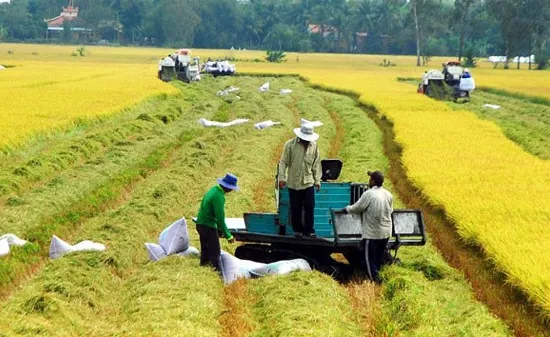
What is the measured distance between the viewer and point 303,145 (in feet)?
38.3

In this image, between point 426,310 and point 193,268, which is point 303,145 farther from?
point 426,310

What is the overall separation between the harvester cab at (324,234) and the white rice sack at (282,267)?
33cm

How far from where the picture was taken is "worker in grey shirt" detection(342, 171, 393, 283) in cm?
1090

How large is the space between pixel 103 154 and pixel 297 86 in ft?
108

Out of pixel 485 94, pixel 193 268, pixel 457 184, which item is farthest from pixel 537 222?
pixel 485 94

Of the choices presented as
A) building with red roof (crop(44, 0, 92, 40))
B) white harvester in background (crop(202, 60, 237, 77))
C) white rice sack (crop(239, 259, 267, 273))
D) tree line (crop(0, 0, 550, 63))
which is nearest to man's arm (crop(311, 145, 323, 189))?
white rice sack (crop(239, 259, 267, 273))

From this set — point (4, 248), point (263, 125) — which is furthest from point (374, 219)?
point (263, 125)

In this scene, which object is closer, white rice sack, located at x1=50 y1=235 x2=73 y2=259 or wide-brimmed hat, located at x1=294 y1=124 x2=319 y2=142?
wide-brimmed hat, located at x1=294 y1=124 x2=319 y2=142

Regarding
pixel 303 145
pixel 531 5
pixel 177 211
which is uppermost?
pixel 531 5

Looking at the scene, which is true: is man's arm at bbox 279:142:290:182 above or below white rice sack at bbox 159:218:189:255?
above

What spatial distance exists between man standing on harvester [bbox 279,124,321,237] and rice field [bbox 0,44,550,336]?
1355 mm

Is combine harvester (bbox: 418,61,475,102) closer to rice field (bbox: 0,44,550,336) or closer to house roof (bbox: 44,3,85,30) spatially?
rice field (bbox: 0,44,550,336)

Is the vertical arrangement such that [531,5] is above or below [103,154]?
above

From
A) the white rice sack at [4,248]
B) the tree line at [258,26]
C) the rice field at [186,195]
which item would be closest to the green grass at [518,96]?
the rice field at [186,195]
